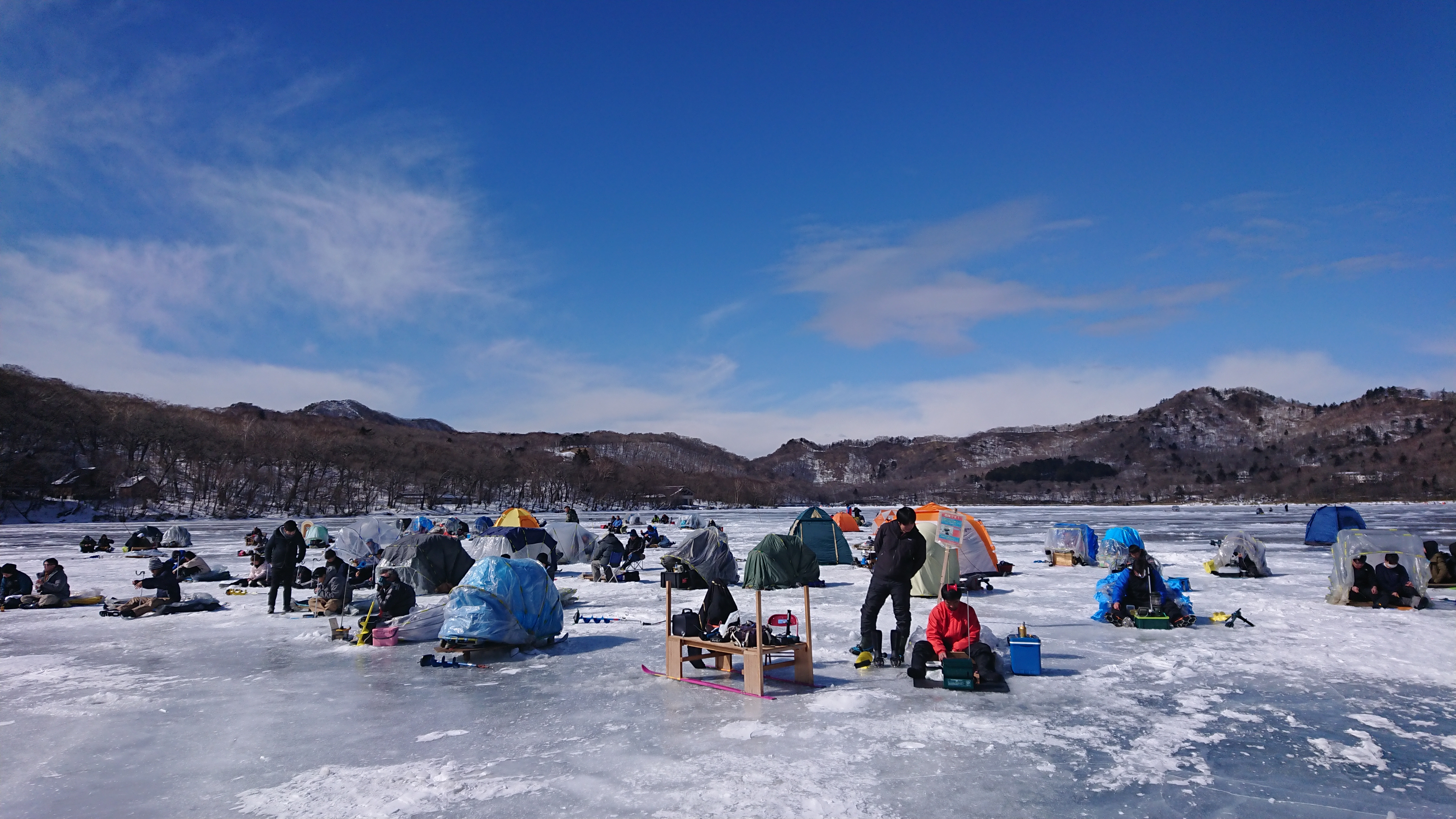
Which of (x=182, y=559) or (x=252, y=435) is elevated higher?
(x=252, y=435)

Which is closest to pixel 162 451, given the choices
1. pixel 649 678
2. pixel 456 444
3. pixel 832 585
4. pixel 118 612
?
pixel 456 444

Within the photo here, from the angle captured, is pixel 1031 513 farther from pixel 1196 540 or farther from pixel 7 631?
pixel 7 631

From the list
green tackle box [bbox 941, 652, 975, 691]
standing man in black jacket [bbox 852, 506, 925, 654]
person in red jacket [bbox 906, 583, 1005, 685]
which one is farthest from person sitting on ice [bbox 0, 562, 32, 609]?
green tackle box [bbox 941, 652, 975, 691]

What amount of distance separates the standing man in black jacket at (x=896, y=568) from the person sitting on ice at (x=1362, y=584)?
11067 mm

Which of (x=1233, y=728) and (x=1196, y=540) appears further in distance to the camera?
(x=1196, y=540)

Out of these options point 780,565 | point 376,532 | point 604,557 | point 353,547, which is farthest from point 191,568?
point 780,565

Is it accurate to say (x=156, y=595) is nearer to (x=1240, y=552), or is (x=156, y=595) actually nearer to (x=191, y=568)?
(x=191, y=568)

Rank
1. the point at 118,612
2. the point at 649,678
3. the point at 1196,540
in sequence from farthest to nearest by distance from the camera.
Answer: the point at 1196,540 < the point at 118,612 < the point at 649,678

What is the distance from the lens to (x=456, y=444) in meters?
181

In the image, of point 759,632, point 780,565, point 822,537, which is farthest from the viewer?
point 822,537

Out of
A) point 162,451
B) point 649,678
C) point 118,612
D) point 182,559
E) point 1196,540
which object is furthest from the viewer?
point 162,451

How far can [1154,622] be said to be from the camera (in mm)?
14305

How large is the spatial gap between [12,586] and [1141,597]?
25.1 metres

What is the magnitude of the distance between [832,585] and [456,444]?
170m
